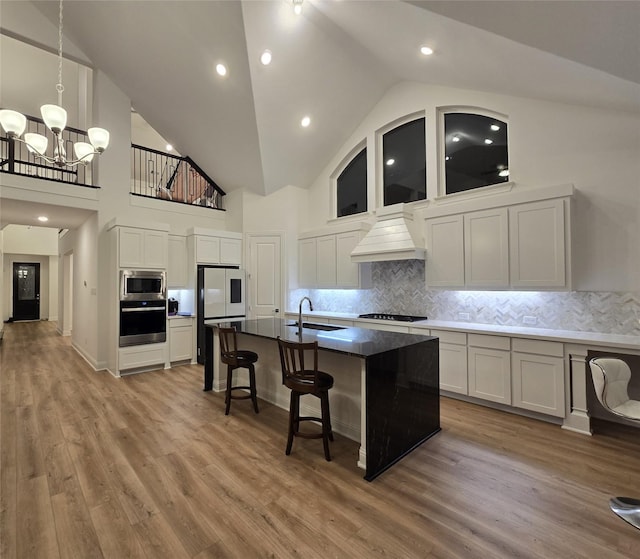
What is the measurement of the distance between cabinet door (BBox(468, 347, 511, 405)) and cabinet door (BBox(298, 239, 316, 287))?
3293 mm

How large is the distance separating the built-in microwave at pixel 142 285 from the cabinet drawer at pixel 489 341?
15.9ft

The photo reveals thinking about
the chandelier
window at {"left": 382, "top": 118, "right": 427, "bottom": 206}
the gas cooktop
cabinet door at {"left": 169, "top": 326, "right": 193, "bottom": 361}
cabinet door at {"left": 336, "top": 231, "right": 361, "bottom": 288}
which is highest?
window at {"left": 382, "top": 118, "right": 427, "bottom": 206}

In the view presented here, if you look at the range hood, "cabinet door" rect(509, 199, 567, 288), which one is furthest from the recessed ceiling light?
"cabinet door" rect(509, 199, 567, 288)

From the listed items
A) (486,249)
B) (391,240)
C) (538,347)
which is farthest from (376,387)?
(391,240)

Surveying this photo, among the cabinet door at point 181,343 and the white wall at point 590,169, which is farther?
the cabinet door at point 181,343

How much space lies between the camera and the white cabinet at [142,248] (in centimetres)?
518

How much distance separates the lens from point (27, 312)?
1180 cm

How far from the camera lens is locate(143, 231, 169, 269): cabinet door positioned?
213 inches

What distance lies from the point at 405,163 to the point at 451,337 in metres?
3.05

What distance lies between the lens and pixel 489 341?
3.66 meters

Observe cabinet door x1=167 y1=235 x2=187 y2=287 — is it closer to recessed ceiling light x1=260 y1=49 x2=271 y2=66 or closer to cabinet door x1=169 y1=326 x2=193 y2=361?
cabinet door x1=169 y1=326 x2=193 y2=361

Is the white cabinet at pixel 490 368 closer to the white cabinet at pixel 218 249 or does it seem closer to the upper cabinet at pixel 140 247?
the white cabinet at pixel 218 249

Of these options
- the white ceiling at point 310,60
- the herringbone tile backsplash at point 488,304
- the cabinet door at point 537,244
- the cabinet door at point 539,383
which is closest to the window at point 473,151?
the white ceiling at point 310,60

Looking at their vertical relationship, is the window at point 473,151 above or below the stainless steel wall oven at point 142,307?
above
